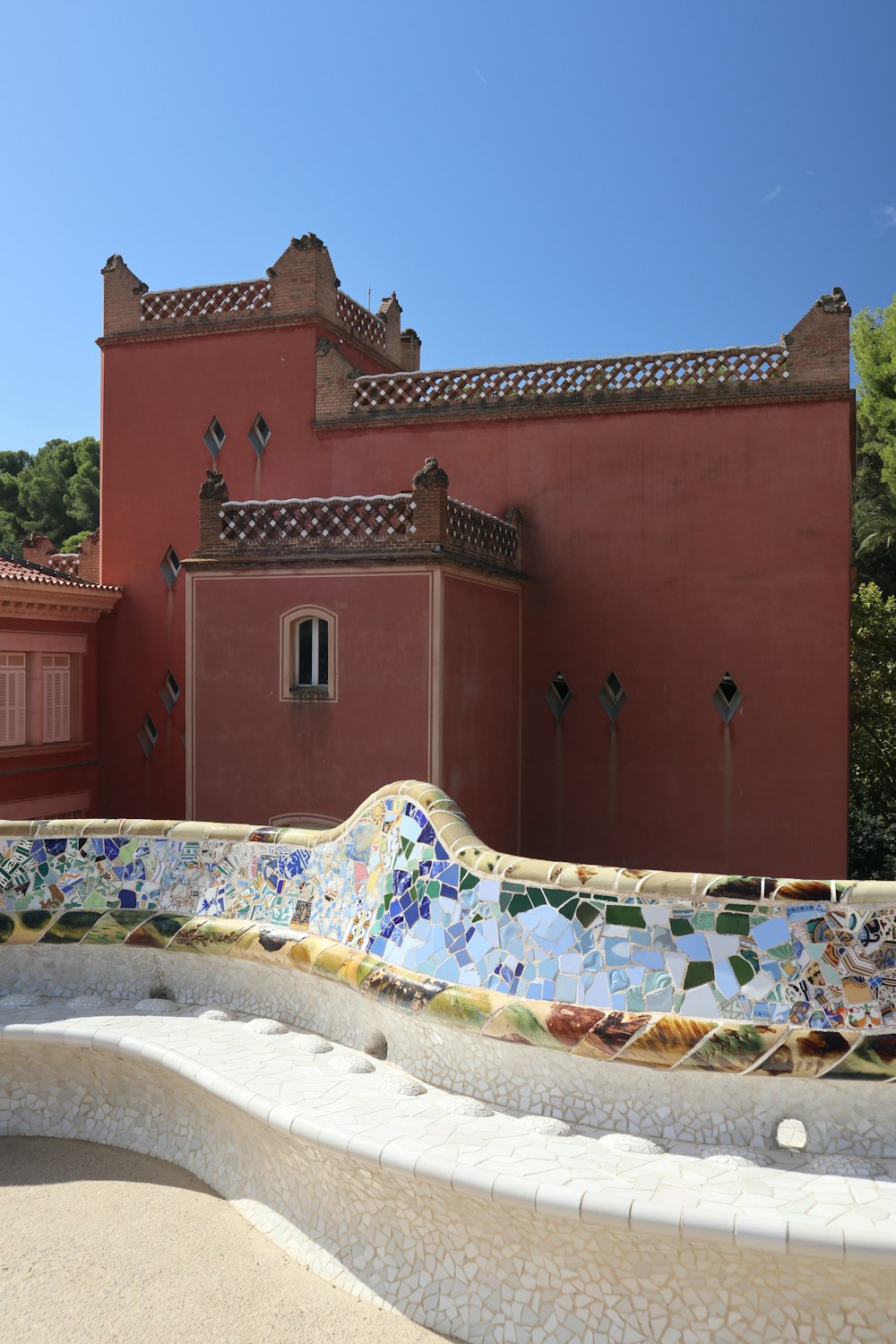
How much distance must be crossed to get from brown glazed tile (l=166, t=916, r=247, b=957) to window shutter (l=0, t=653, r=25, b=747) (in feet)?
29.1

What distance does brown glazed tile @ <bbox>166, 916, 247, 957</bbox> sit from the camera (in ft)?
23.2

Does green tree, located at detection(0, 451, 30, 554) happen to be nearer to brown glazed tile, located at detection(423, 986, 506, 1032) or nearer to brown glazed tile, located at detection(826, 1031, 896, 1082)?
brown glazed tile, located at detection(423, 986, 506, 1032)

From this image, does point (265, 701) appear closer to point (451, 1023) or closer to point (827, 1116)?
point (451, 1023)

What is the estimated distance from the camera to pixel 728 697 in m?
14.1

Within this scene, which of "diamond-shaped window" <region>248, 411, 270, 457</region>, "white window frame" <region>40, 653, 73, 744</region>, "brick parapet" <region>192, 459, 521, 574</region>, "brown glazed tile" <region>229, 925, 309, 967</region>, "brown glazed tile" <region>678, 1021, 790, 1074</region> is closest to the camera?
"brown glazed tile" <region>678, 1021, 790, 1074</region>

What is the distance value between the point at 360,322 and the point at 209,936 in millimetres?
12077

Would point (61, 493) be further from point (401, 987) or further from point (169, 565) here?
point (401, 987)

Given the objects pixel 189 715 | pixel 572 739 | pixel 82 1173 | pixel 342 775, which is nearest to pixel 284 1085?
pixel 82 1173

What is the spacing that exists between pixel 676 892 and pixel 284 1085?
84.1 inches

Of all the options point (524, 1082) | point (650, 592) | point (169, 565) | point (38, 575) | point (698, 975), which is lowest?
point (524, 1082)

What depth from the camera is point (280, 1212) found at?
539 centimetres

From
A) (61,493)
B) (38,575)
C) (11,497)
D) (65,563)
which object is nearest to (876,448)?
(65,563)

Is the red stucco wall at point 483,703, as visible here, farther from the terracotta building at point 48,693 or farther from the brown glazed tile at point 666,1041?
the brown glazed tile at point 666,1041

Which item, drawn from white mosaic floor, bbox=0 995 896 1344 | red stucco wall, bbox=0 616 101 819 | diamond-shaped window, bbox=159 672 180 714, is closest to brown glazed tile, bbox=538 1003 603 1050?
white mosaic floor, bbox=0 995 896 1344
